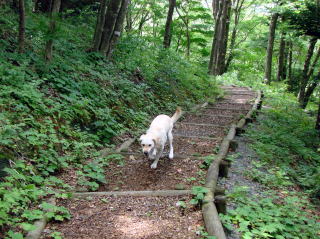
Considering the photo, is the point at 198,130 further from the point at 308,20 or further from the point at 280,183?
the point at 308,20

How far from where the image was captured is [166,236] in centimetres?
341

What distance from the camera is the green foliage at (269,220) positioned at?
375 cm

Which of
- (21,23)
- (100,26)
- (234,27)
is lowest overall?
(21,23)

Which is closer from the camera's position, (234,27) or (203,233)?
(203,233)

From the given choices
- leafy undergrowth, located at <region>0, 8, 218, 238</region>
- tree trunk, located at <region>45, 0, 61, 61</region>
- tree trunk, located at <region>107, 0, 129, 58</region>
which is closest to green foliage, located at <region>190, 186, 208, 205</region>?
leafy undergrowth, located at <region>0, 8, 218, 238</region>

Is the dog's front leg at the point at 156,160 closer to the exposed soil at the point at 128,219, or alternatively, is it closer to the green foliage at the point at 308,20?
the exposed soil at the point at 128,219

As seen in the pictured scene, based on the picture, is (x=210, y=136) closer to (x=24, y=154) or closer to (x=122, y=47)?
(x=24, y=154)

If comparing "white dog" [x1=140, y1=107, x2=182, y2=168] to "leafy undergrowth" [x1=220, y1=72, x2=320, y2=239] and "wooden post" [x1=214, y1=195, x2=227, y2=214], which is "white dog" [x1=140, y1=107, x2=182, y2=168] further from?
"wooden post" [x1=214, y1=195, x2=227, y2=214]

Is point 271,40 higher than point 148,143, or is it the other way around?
point 271,40

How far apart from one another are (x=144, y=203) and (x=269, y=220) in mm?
1684

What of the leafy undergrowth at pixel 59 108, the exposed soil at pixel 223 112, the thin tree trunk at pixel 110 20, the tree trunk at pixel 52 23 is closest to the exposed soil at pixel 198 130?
the leafy undergrowth at pixel 59 108

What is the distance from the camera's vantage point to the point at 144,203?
4.20m

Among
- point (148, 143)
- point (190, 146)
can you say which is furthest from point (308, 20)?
point (148, 143)

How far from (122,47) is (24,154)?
782 centimetres
